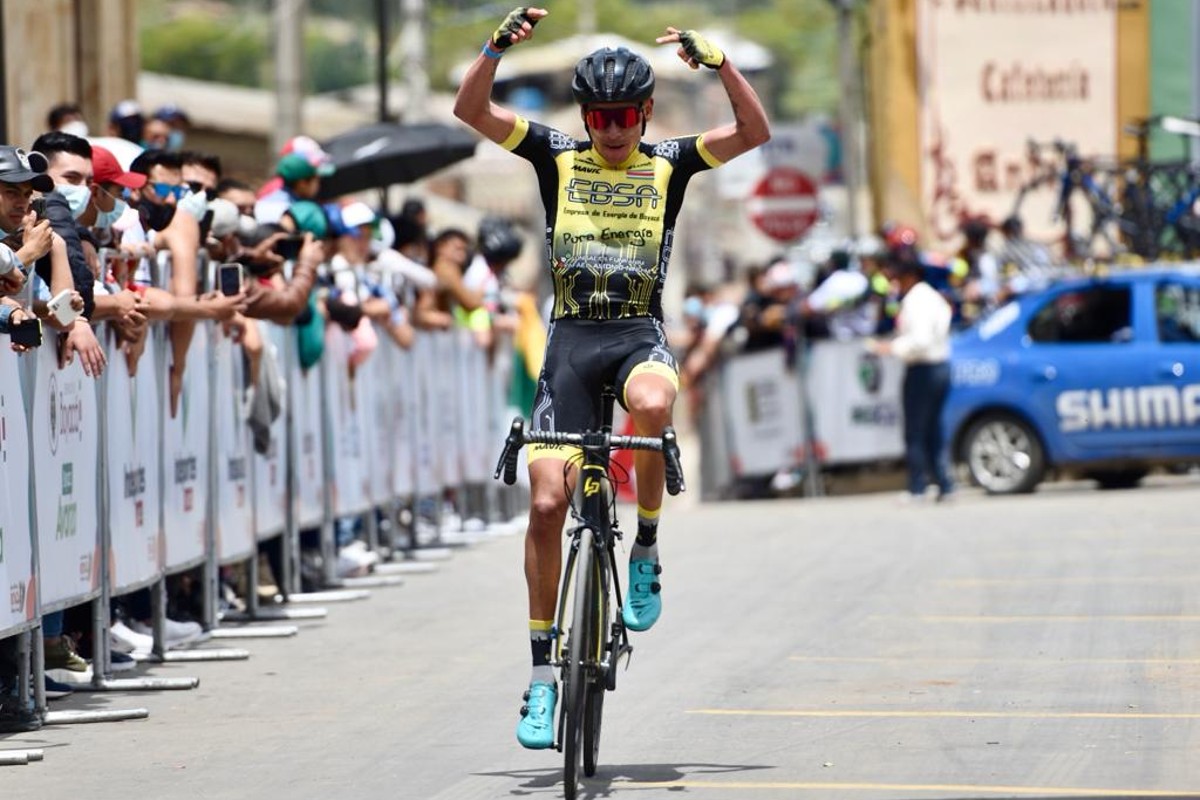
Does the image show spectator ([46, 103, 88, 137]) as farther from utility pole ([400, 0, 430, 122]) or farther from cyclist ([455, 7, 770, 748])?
utility pole ([400, 0, 430, 122])

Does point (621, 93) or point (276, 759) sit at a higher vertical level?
point (621, 93)

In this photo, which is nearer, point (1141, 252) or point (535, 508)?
point (535, 508)

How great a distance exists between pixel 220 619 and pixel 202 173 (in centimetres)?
239

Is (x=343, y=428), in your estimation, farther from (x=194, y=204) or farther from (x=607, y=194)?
(x=607, y=194)

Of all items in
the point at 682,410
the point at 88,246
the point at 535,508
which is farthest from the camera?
the point at 682,410

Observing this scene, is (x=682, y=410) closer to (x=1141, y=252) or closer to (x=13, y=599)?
(x=1141, y=252)

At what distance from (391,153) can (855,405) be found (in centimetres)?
688

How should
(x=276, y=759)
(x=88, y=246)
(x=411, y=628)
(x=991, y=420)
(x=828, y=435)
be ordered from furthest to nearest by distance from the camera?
(x=828, y=435), (x=991, y=420), (x=411, y=628), (x=88, y=246), (x=276, y=759)

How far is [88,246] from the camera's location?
1121cm

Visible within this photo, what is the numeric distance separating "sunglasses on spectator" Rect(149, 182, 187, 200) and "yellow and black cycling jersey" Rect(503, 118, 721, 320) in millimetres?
4154

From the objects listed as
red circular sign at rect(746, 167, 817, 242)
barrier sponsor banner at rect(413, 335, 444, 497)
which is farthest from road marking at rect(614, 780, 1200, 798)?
red circular sign at rect(746, 167, 817, 242)

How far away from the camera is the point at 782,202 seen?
1143 inches

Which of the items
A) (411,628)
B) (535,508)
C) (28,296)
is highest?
(28,296)

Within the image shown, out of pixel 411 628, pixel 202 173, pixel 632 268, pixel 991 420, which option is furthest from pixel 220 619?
pixel 991 420
